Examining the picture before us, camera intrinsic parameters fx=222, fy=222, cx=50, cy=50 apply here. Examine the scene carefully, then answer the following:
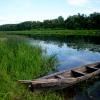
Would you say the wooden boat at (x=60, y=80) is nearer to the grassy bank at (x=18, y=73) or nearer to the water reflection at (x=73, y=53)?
the grassy bank at (x=18, y=73)

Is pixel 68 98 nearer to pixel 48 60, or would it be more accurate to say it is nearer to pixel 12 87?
pixel 12 87

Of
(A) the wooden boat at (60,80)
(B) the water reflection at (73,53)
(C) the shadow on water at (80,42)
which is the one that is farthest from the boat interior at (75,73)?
(C) the shadow on water at (80,42)

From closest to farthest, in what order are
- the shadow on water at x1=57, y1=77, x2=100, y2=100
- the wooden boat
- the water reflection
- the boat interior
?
the wooden boat
the shadow on water at x1=57, y1=77, x2=100, y2=100
the boat interior
the water reflection

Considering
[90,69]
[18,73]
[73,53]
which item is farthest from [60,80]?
[73,53]

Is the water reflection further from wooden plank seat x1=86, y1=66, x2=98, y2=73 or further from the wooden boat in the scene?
the wooden boat

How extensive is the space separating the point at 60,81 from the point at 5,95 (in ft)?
12.8

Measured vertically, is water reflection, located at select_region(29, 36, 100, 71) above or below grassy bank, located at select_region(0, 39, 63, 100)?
below

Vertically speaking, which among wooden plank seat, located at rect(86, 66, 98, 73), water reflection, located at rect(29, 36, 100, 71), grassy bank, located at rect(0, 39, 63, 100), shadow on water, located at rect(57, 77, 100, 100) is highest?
grassy bank, located at rect(0, 39, 63, 100)

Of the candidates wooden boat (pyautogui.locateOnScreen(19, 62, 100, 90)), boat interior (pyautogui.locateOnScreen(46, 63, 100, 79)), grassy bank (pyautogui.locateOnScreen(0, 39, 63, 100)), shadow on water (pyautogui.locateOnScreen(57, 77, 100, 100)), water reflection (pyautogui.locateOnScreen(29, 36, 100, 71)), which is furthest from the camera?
water reflection (pyautogui.locateOnScreen(29, 36, 100, 71))

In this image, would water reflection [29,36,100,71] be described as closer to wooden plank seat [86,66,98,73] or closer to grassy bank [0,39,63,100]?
wooden plank seat [86,66,98,73]

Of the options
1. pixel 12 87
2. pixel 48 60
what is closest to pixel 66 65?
pixel 48 60

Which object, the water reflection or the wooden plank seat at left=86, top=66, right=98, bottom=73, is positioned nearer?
the wooden plank seat at left=86, top=66, right=98, bottom=73

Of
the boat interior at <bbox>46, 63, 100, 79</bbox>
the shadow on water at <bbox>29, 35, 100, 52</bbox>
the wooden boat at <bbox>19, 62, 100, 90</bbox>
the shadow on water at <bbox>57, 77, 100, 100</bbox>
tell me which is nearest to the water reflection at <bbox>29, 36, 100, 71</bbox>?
the shadow on water at <bbox>29, 35, 100, 52</bbox>

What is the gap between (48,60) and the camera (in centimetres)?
1608
